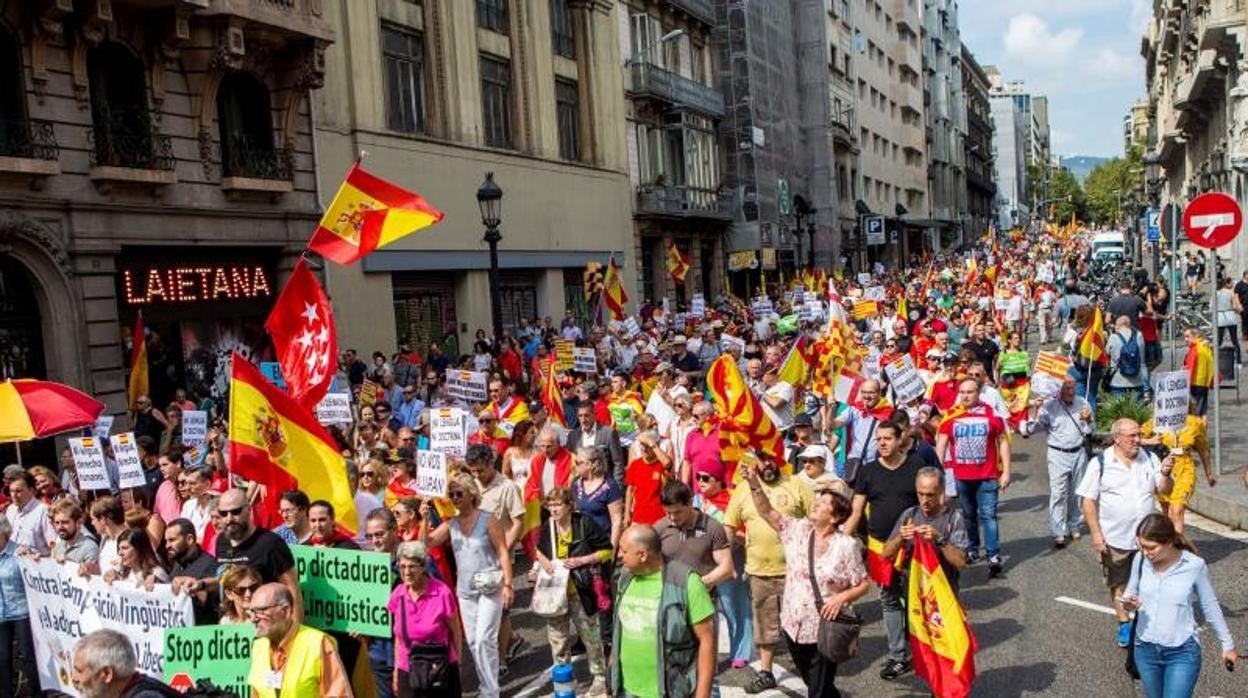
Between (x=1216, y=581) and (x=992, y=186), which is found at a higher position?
(x=992, y=186)

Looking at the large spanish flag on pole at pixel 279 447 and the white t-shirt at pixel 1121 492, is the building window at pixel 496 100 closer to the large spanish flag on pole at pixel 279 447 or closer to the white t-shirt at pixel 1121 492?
the large spanish flag on pole at pixel 279 447

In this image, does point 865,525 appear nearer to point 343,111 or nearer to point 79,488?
point 79,488

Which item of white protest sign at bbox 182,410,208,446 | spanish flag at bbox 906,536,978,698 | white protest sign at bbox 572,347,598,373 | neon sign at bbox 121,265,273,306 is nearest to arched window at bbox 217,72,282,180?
neon sign at bbox 121,265,273,306

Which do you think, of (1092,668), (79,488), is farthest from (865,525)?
(79,488)

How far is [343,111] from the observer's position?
23250 mm

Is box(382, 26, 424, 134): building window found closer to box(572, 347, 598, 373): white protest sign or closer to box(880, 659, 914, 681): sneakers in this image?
box(572, 347, 598, 373): white protest sign

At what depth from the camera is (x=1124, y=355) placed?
49.8ft

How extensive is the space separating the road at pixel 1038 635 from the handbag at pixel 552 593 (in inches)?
25.9

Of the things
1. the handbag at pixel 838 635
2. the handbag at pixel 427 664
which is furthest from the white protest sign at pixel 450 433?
the handbag at pixel 838 635

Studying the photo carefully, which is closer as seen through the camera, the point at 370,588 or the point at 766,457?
the point at 370,588

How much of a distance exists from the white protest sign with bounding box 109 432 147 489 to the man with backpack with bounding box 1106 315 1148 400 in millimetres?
11794

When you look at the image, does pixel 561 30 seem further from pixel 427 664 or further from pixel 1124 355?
pixel 427 664

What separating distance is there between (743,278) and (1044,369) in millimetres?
35871

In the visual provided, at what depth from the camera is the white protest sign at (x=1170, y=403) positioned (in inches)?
389
